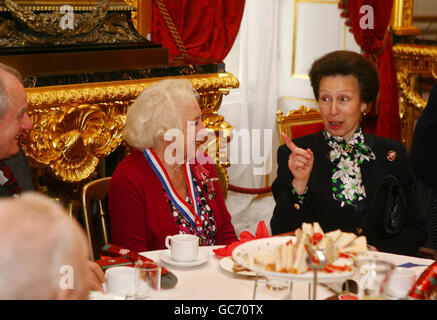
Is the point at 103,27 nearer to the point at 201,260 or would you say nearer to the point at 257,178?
the point at 201,260

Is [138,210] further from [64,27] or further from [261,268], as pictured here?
[64,27]

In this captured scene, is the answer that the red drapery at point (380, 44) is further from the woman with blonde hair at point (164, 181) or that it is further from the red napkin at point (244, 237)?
the red napkin at point (244, 237)

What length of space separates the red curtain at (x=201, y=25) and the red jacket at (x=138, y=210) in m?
2.03

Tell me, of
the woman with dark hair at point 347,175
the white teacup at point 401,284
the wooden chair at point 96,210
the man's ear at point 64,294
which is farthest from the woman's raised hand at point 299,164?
the man's ear at point 64,294

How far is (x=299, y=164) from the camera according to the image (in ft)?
7.66

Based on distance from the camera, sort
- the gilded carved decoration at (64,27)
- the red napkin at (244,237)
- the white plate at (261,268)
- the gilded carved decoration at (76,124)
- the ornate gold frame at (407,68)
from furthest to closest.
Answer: the ornate gold frame at (407,68) < the gilded carved decoration at (64,27) < the gilded carved decoration at (76,124) < the red napkin at (244,237) < the white plate at (261,268)

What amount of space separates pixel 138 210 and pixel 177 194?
0.16 m

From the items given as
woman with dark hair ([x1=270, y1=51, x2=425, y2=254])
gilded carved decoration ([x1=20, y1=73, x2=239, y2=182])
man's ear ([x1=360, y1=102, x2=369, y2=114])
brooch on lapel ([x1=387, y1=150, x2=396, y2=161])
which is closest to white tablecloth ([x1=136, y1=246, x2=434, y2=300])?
woman with dark hair ([x1=270, y1=51, x2=425, y2=254])

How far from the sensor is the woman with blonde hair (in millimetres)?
2314

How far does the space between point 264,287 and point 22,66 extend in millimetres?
1846

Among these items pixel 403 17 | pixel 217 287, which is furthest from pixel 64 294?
→ pixel 403 17

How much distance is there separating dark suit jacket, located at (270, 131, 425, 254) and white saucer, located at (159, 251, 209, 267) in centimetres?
62

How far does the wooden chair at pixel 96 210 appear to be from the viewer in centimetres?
241
